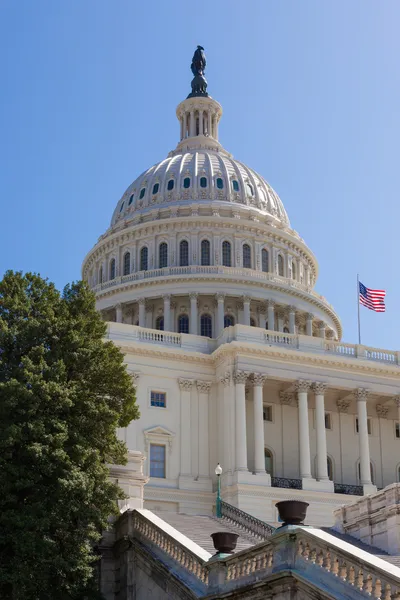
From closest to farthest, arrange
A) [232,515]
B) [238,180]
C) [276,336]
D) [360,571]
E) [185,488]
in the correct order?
[360,571], [232,515], [185,488], [276,336], [238,180]

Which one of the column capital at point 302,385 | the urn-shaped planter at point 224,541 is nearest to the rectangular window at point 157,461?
the column capital at point 302,385

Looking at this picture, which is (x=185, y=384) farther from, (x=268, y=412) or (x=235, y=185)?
(x=235, y=185)

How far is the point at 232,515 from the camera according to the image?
4697 cm

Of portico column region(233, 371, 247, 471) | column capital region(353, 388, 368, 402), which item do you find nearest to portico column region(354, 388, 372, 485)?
column capital region(353, 388, 368, 402)

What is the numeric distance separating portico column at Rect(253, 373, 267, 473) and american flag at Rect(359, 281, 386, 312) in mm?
13843

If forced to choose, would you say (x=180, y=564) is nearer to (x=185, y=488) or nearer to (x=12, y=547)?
(x=12, y=547)

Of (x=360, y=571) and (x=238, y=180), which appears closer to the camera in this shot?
(x=360, y=571)

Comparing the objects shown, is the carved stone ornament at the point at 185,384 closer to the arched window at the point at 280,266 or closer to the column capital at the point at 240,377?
the column capital at the point at 240,377

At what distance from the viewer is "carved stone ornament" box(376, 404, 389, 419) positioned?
2815 inches

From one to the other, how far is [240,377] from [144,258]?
102 ft

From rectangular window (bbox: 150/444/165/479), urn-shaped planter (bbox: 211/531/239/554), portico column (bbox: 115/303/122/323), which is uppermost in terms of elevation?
portico column (bbox: 115/303/122/323)

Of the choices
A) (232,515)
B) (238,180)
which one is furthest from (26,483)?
(238,180)

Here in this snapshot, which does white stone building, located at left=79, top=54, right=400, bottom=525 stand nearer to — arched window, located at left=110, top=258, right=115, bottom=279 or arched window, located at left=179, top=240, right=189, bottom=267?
arched window, located at left=179, top=240, right=189, bottom=267

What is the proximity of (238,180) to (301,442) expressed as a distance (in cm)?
4017
